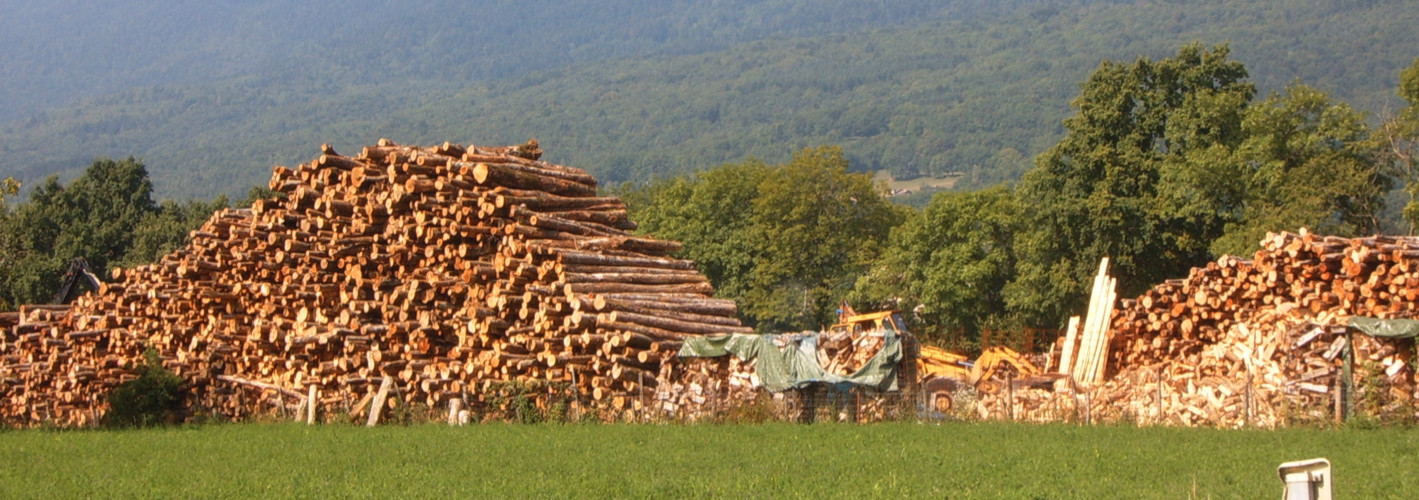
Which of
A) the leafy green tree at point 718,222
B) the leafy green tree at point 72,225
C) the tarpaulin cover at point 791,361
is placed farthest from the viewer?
the leafy green tree at point 718,222

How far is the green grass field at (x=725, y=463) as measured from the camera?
1492 cm

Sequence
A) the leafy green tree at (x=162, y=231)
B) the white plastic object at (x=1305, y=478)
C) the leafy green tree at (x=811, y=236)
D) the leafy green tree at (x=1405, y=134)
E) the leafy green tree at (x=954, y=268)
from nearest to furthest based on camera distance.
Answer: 1. the white plastic object at (x=1305, y=478)
2. the leafy green tree at (x=1405, y=134)
3. the leafy green tree at (x=954, y=268)
4. the leafy green tree at (x=811, y=236)
5. the leafy green tree at (x=162, y=231)

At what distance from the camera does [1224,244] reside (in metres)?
37.4

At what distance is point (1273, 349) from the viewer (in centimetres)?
2216

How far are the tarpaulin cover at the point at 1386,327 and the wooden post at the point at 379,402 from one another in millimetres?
14646

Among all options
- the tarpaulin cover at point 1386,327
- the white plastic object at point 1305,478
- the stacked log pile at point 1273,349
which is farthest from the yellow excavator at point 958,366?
the white plastic object at point 1305,478

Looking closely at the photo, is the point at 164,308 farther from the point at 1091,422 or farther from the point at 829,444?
the point at 1091,422

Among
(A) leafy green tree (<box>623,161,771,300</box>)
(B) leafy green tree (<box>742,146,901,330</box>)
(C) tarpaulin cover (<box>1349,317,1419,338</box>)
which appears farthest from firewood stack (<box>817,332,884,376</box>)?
(A) leafy green tree (<box>623,161,771,300</box>)

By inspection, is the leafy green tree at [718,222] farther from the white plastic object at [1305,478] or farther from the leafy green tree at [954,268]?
the white plastic object at [1305,478]

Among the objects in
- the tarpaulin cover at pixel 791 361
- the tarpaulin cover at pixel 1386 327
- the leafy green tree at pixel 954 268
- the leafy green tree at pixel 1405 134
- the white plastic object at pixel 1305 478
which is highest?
the leafy green tree at pixel 1405 134

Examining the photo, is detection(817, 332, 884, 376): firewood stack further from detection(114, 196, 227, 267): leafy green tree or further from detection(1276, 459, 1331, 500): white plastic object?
detection(114, 196, 227, 267): leafy green tree

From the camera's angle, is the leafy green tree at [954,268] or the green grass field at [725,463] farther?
the leafy green tree at [954,268]

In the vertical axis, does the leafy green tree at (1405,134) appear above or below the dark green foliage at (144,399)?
above

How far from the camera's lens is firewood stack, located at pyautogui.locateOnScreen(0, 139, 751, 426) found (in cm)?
2334
